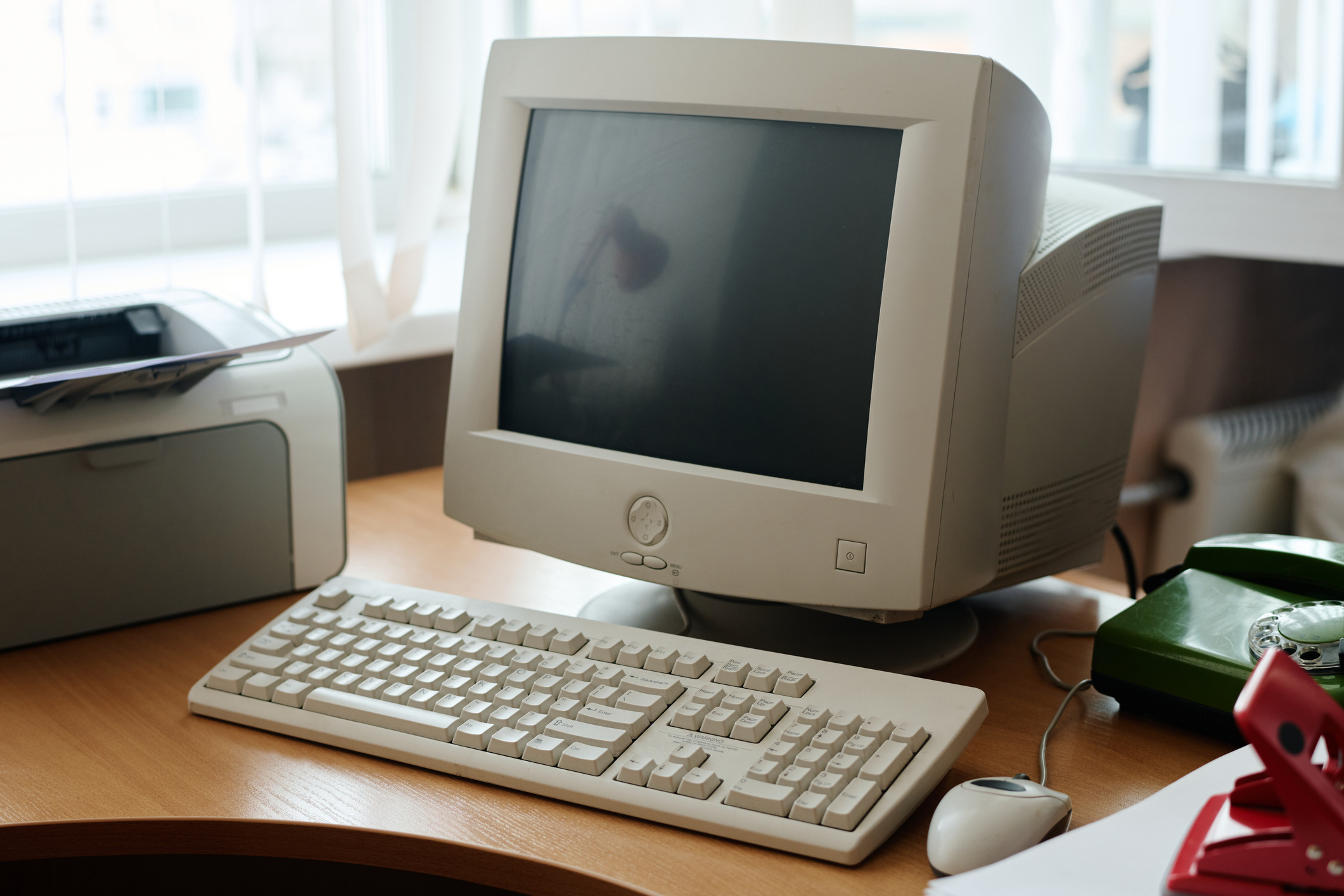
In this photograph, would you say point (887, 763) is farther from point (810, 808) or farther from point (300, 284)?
point (300, 284)

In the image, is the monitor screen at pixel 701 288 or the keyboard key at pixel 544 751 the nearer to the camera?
the keyboard key at pixel 544 751

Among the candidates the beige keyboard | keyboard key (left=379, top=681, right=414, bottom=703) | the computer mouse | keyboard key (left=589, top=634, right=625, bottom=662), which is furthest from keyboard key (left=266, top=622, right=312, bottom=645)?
the computer mouse

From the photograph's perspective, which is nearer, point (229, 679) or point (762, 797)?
point (762, 797)

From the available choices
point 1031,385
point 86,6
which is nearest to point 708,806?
point 1031,385

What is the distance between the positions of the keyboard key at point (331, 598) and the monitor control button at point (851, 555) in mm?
351

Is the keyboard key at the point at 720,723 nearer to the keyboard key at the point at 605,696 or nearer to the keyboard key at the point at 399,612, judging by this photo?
the keyboard key at the point at 605,696

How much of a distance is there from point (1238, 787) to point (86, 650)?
30.0 inches

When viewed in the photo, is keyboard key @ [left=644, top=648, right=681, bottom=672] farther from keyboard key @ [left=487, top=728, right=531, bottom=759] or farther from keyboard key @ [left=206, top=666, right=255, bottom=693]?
keyboard key @ [left=206, top=666, right=255, bottom=693]

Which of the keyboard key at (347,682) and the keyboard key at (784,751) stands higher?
the keyboard key at (784,751)

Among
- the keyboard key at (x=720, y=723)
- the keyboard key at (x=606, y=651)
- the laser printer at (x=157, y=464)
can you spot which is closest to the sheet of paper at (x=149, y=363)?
the laser printer at (x=157, y=464)

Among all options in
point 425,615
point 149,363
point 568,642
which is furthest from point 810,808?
point 149,363

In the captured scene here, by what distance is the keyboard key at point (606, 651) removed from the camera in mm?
754

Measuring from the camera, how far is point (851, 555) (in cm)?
78

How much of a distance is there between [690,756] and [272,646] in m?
0.31
